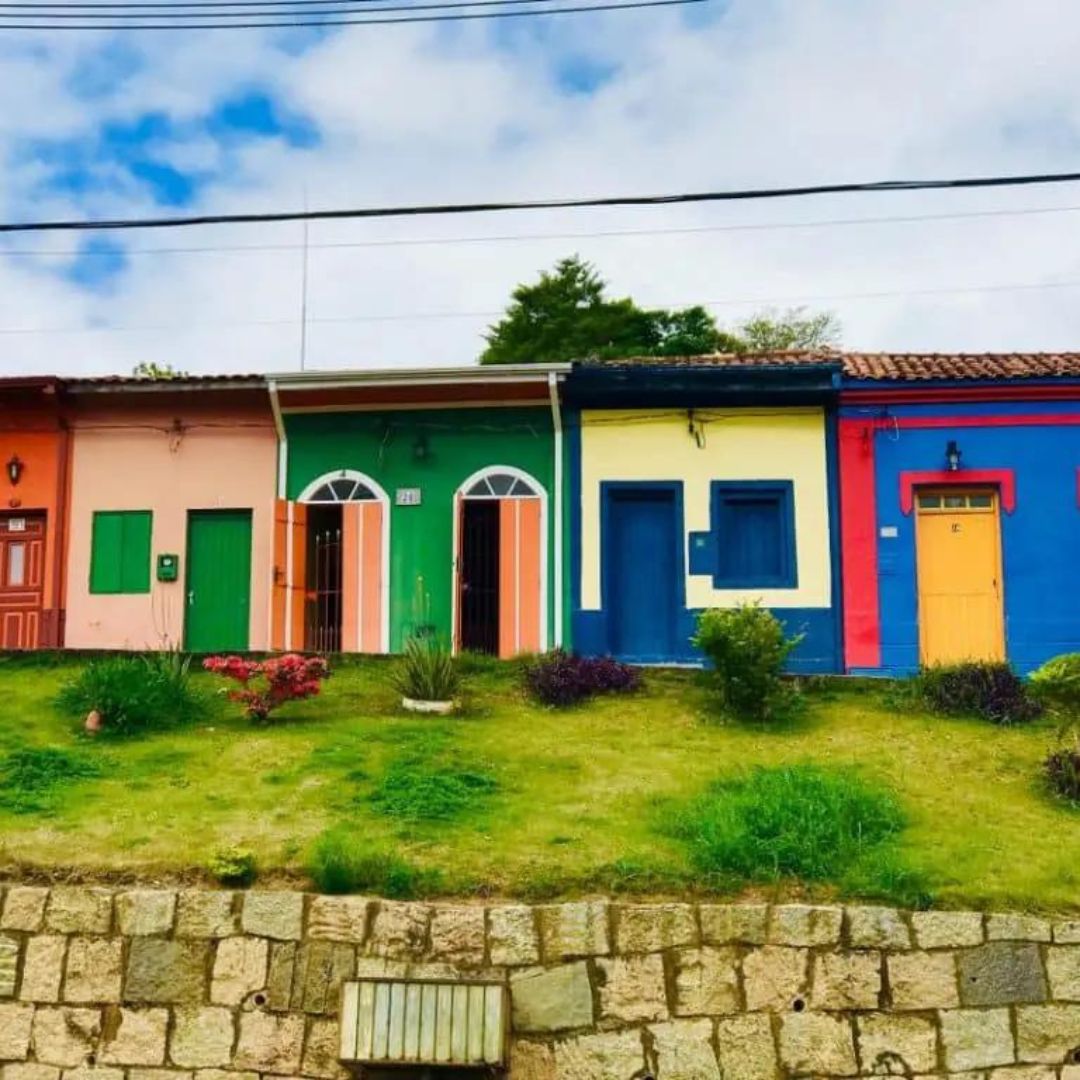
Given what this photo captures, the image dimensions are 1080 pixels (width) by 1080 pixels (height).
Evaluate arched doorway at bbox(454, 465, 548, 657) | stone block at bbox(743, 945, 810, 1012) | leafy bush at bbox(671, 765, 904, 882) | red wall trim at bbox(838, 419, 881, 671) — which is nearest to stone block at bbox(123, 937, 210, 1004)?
leafy bush at bbox(671, 765, 904, 882)

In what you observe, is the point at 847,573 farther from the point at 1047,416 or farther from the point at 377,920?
the point at 377,920

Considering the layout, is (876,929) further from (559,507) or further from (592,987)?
(559,507)

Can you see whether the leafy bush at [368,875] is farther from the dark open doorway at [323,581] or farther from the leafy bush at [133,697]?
the dark open doorway at [323,581]

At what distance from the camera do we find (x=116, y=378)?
14.4 metres

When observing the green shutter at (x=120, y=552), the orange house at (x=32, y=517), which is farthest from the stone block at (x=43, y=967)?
the orange house at (x=32, y=517)

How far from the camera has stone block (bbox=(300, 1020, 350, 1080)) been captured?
6348mm

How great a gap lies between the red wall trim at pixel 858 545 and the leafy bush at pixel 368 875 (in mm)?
7751

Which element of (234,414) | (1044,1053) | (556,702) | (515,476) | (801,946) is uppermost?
(234,414)

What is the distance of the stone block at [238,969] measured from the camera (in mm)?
6582

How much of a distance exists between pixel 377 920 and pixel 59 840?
2357 mm

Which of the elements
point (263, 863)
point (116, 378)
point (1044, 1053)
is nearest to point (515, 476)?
point (116, 378)

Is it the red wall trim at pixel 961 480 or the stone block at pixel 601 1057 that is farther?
the red wall trim at pixel 961 480

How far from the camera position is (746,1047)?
21.0 ft

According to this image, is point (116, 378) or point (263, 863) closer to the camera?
→ point (263, 863)
